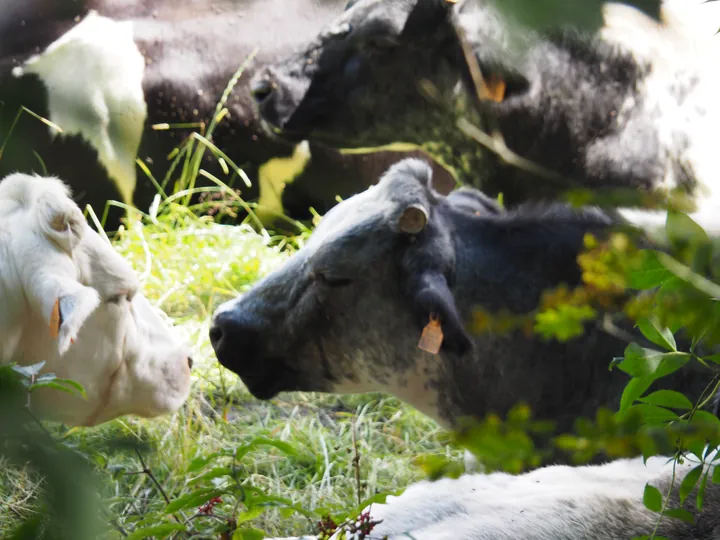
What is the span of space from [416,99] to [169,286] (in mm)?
1628

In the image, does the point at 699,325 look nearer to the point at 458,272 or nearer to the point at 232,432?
the point at 458,272

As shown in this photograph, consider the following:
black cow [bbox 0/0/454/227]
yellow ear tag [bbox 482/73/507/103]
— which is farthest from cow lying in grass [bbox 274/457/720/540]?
black cow [bbox 0/0/454/227]

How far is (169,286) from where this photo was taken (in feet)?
16.0

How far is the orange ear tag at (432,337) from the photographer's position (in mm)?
2447

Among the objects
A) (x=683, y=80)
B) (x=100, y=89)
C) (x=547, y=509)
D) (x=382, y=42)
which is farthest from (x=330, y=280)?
(x=100, y=89)

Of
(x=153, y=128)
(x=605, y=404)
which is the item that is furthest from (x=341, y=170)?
(x=605, y=404)

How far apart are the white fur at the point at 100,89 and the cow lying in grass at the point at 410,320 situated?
338 centimetres

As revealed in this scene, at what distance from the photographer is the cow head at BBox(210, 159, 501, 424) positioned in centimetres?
266

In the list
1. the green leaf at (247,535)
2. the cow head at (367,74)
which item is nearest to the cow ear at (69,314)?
the green leaf at (247,535)

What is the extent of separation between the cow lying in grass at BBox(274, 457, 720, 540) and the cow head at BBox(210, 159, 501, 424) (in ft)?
2.92

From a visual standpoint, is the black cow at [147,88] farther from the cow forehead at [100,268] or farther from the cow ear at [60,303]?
the cow ear at [60,303]

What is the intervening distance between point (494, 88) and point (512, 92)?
0.16m

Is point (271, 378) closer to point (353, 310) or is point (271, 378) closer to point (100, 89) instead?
point (353, 310)

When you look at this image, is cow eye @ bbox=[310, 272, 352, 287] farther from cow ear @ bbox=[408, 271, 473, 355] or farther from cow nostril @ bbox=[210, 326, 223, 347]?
cow nostril @ bbox=[210, 326, 223, 347]
